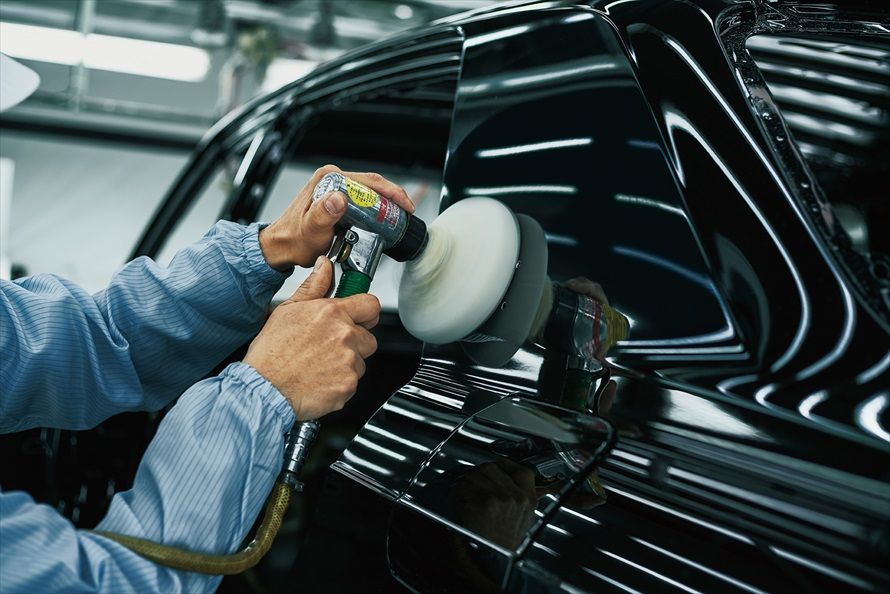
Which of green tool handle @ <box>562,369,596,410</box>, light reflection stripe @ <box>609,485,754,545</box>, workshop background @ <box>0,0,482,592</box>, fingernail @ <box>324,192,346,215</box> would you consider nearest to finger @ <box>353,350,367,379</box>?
fingernail @ <box>324,192,346,215</box>

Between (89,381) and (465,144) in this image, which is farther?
(89,381)

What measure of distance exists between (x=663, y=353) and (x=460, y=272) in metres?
0.28

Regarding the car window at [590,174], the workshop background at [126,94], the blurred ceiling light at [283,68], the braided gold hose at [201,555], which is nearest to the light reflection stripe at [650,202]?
the car window at [590,174]

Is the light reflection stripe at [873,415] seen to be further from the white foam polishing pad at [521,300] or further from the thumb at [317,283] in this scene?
the thumb at [317,283]

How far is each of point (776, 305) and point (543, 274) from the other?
0.87 ft

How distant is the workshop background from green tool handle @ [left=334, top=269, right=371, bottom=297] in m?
4.87

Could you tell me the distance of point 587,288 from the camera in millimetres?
917

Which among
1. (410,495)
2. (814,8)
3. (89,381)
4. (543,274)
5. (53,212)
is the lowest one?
(53,212)

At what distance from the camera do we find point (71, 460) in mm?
2084

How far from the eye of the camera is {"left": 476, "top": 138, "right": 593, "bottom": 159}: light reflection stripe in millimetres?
967

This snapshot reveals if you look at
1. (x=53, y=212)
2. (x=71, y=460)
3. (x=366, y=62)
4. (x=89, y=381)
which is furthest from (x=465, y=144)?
→ (x=53, y=212)

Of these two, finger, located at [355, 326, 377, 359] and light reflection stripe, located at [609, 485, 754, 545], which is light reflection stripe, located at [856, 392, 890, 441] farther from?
finger, located at [355, 326, 377, 359]

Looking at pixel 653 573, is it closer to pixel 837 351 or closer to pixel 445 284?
pixel 837 351

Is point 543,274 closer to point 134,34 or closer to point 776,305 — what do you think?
point 776,305
